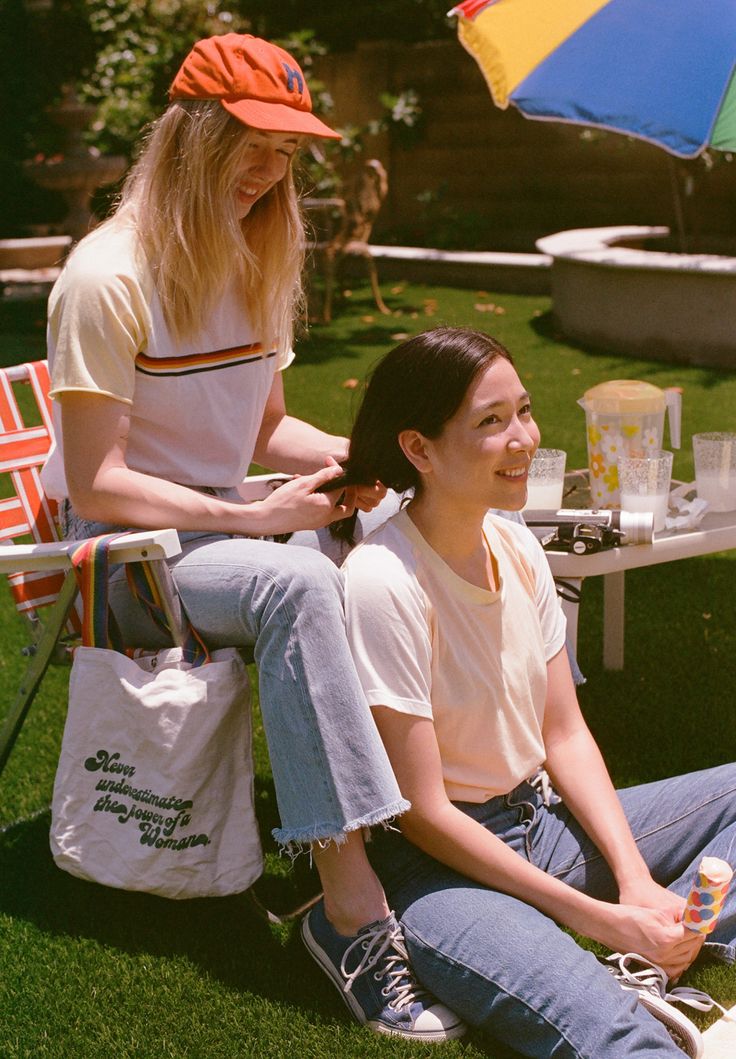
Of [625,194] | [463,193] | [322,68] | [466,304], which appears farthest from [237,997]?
[322,68]

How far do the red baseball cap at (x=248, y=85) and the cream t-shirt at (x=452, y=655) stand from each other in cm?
88

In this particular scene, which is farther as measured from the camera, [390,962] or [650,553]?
[650,553]

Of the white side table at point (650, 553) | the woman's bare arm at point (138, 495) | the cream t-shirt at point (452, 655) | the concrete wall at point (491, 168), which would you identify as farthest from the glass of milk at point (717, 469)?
the concrete wall at point (491, 168)

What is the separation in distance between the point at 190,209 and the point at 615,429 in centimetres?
131

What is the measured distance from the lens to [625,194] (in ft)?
40.4

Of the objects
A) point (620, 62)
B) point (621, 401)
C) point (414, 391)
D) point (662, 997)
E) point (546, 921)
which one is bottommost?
point (662, 997)

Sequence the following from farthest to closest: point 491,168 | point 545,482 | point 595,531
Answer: point 491,168 → point 545,482 → point 595,531

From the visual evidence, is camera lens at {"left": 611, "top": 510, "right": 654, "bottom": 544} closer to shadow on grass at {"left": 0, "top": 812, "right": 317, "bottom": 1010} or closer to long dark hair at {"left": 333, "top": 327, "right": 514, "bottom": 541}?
long dark hair at {"left": 333, "top": 327, "right": 514, "bottom": 541}

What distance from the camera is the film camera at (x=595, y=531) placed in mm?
3025

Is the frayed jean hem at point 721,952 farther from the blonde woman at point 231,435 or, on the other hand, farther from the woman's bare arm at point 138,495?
the woman's bare arm at point 138,495

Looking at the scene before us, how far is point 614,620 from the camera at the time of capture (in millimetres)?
4008

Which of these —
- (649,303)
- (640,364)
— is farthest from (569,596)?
(649,303)

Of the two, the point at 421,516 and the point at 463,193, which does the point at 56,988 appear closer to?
the point at 421,516

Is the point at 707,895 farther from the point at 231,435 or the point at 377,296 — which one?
the point at 377,296
